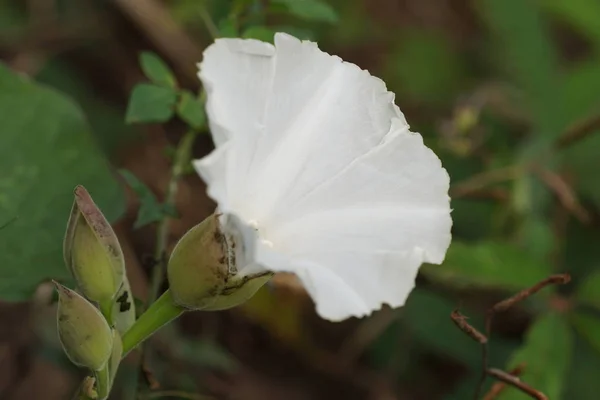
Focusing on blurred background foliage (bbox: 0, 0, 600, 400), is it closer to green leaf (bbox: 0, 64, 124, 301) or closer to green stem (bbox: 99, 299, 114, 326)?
green leaf (bbox: 0, 64, 124, 301)

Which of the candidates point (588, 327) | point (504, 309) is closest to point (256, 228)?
point (504, 309)

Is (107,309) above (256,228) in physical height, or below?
below

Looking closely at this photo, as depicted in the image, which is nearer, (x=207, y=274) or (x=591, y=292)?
(x=207, y=274)

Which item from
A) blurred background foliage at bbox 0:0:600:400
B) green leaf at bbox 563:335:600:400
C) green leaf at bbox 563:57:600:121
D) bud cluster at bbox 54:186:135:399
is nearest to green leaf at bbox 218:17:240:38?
blurred background foliage at bbox 0:0:600:400

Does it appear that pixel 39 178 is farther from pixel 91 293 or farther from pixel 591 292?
pixel 591 292

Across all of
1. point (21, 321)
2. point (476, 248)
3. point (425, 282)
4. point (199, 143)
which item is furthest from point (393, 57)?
point (21, 321)

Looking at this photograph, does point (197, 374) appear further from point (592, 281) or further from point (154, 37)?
point (154, 37)

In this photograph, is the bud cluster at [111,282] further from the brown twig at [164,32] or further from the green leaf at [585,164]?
the brown twig at [164,32]
